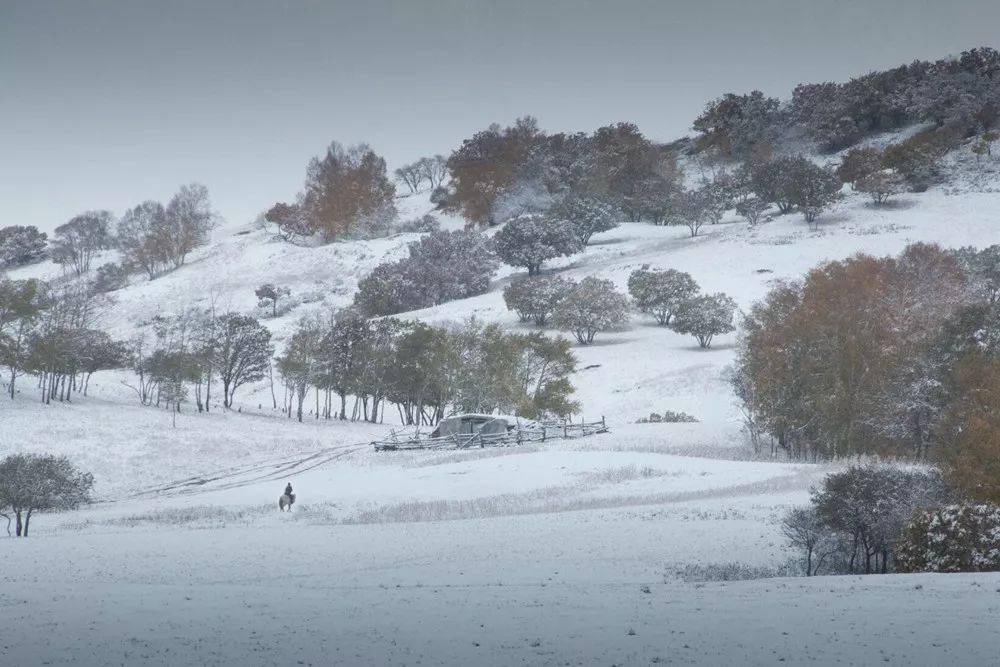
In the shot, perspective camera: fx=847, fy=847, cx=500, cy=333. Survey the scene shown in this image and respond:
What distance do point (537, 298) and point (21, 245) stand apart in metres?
106

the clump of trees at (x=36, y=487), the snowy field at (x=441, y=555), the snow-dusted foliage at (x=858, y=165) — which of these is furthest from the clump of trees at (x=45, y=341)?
the snow-dusted foliage at (x=858, y=165)

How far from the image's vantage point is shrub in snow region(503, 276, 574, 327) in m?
86.4

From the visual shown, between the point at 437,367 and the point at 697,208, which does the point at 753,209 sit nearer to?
the point at 697,208

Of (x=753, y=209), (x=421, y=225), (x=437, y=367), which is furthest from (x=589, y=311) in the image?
(x=421, y=225)

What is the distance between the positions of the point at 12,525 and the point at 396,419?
51.1 metres

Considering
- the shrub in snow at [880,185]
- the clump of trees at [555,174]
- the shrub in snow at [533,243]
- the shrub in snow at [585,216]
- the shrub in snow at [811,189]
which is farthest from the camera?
the clump of trees at [555,174]

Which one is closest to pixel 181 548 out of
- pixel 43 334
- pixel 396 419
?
pixel 43 334

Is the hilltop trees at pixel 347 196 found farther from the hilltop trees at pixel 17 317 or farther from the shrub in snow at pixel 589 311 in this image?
the hilltop trees at pixel 17 317

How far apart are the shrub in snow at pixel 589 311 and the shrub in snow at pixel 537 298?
2.41 metres

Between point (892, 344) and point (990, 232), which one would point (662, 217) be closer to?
point (990, 232)

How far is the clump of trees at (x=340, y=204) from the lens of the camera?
141 meters

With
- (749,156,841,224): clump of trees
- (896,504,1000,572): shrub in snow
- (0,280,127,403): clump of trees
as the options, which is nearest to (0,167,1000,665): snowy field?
(0,280,127,403): clump of trees

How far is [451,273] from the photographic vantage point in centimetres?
10456

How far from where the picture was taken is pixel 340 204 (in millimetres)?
140875
